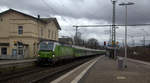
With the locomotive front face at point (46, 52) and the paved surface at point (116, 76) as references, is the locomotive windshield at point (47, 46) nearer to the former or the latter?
the locomotive front face at point (46, 52)

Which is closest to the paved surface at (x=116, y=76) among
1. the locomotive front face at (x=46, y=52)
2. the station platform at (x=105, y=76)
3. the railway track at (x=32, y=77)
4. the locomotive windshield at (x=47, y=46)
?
the station platform at (x=105, y=76)

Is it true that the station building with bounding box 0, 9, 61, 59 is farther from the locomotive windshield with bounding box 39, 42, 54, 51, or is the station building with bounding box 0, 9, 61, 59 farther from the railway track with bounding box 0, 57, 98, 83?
the railway track with bounding box 0, 57, 98, 83

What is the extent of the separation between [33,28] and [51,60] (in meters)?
19.8

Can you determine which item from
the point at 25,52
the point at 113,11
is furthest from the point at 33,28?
the point at 113,11

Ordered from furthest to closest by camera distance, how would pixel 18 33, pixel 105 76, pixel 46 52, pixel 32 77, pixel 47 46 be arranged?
pixel 18 33
pixel 47 46
pixel 46 52
pixel 32 77
pixel 105 76

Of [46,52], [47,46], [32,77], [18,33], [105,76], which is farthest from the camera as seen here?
[18,33]

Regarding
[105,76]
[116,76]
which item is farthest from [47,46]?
[116,76]

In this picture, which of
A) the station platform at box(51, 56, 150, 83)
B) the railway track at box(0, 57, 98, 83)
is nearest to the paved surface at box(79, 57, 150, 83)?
the station platform at box(51, 56, 150, 83)

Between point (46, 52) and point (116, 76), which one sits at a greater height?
point (46, 52)

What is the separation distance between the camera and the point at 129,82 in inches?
436

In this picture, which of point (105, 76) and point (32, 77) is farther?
point (32, 77)

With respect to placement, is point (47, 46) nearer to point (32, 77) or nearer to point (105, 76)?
point (32, 77)

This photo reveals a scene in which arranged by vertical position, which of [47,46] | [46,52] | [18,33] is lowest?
[46,52]

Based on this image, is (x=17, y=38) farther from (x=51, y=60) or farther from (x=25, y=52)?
(x=51, y=60)
